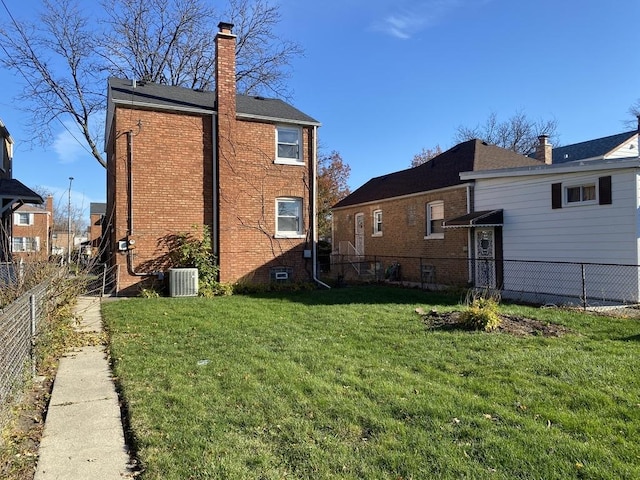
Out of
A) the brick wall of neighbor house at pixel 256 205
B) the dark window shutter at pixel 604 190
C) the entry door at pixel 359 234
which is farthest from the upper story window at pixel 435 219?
the dark window shutter at pixel 604 190

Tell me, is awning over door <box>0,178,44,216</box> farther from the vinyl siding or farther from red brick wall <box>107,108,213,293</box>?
the vinyl siding

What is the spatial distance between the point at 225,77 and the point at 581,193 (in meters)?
11.4

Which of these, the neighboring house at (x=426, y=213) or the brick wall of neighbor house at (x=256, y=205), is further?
the neighboring house at (x=426, y=213)

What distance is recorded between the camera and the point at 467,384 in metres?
4.99

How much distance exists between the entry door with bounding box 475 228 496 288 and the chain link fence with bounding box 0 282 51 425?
41.9 feet

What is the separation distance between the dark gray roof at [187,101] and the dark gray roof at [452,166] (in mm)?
5554

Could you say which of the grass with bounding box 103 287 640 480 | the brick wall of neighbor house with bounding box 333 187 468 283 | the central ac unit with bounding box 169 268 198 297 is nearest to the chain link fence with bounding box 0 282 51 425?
the grass with bounding box 103 287 640 480

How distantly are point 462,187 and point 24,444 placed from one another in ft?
49.2

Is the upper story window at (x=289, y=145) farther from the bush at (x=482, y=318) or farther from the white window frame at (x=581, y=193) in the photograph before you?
the bush at (x=482, y=318)

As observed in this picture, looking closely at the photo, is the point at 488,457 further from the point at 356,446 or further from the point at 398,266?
the point at 398,266

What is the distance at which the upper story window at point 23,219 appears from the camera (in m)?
42.8

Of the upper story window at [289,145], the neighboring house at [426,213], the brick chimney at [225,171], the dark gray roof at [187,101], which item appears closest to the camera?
the dark gray roof at [187,101]

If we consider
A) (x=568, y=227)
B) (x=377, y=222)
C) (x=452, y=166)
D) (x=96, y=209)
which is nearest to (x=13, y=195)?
(x=377, y=222)

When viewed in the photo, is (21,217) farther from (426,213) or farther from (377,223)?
(426,213)
